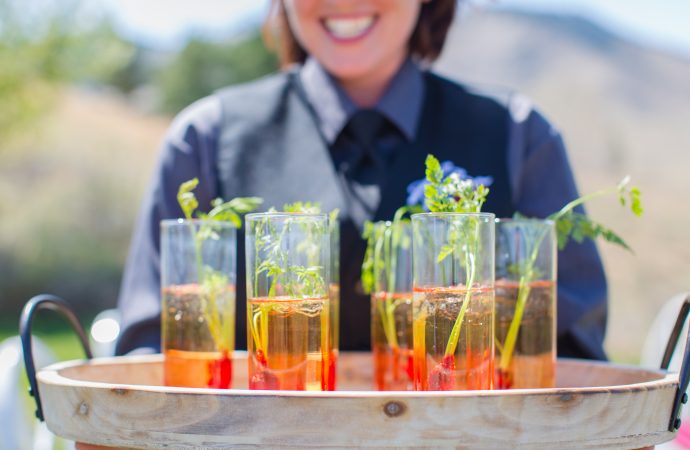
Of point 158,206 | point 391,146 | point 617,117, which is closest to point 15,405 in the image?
point 158,206

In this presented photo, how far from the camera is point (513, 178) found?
204cm

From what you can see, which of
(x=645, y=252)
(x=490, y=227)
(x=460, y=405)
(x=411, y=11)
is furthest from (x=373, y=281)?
(x=645, y=252)

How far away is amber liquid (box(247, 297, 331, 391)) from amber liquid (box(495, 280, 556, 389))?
1.11ft

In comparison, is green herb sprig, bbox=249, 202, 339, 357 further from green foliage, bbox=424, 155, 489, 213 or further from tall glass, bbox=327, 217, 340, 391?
green foliage, bbox=424, 155, 489, 213

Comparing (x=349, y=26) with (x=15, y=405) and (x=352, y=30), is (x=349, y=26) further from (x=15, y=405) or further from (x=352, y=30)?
(x=15, y=405)

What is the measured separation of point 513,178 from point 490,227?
87cm

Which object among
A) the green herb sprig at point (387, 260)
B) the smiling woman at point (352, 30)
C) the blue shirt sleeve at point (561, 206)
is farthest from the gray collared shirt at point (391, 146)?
the green herb sprig at point (387, 260)

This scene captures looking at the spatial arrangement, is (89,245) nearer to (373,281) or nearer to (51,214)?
(51,214)

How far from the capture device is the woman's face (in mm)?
1866

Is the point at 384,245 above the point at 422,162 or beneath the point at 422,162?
beneath

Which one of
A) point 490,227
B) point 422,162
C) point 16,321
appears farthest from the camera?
point 16,321

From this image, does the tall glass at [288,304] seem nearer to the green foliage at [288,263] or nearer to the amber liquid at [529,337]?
the green foliage at [288,263]

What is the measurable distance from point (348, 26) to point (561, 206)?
2.09ft

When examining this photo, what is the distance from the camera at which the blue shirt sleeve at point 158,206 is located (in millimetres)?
1873
